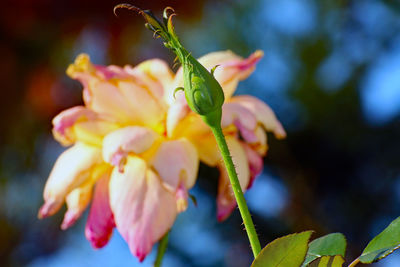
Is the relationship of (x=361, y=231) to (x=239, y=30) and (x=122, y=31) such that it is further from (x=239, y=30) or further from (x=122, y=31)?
(x=122, y=31)

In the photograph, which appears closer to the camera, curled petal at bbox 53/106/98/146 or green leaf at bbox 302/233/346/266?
green leaf at bbox 302/233/346/266

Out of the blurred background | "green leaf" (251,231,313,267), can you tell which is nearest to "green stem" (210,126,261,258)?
"green leaf" (251,231,313,267)

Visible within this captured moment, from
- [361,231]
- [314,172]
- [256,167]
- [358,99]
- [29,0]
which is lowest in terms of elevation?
[361,231]

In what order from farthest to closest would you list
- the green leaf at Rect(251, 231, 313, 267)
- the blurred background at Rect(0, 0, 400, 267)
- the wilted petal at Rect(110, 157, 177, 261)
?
the blurred background at Rect(0, 0, 400, 267) → the wilted petal at Rect(110, 157, 177, 261) → the green leaf at Rect(251, 231, 313, 267)

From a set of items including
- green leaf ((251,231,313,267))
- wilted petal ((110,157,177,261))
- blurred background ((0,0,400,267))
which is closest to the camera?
green leaf ((251,231,313,267))

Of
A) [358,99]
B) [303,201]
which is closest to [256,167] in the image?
[303,201]

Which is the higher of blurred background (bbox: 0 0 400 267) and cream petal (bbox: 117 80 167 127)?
cream petal (bbox: 117 80 167 127)

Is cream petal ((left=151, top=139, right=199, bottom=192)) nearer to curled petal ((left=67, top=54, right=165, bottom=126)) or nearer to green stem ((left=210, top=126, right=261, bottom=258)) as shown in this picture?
curled petal ((left=67, top=54, right=165, bottom=126))

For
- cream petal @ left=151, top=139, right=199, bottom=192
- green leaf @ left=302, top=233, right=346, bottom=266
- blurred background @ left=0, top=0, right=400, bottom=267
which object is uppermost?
green leaf @ left=302, top=233, right=346, bottom=266
